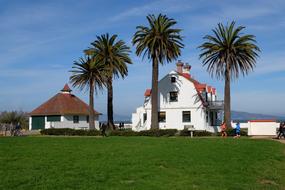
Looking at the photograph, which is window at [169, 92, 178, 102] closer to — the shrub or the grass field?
the shrub

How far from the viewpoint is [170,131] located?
44.9m

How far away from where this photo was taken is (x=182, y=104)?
191ft

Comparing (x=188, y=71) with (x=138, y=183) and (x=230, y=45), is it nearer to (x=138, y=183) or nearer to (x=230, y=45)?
(x=230, y=45)

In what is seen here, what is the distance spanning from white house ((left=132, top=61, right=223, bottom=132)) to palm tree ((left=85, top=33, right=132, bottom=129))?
261 inches

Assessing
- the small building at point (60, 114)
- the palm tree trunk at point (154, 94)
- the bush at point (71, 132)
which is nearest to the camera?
the bush at point (71, 132)

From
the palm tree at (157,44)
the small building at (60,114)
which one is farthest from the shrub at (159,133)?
the small building at (60,114)

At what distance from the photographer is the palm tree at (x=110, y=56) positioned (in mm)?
54844

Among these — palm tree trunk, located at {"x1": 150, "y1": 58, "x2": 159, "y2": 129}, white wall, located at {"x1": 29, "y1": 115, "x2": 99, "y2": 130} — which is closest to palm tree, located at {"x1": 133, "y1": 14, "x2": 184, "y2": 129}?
palm tree trunk, located at {"x1": 150, "y1": 58, "x2": 159, "y2": 129}

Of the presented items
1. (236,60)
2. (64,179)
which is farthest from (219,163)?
(236,60)

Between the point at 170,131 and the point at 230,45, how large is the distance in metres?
13.3

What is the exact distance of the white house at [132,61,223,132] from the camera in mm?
57500

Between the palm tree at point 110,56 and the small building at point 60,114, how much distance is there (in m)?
12.8

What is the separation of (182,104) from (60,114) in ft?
65.8

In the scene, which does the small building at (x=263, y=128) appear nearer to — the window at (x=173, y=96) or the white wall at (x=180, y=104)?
the white wall at (x=180, y=104)
